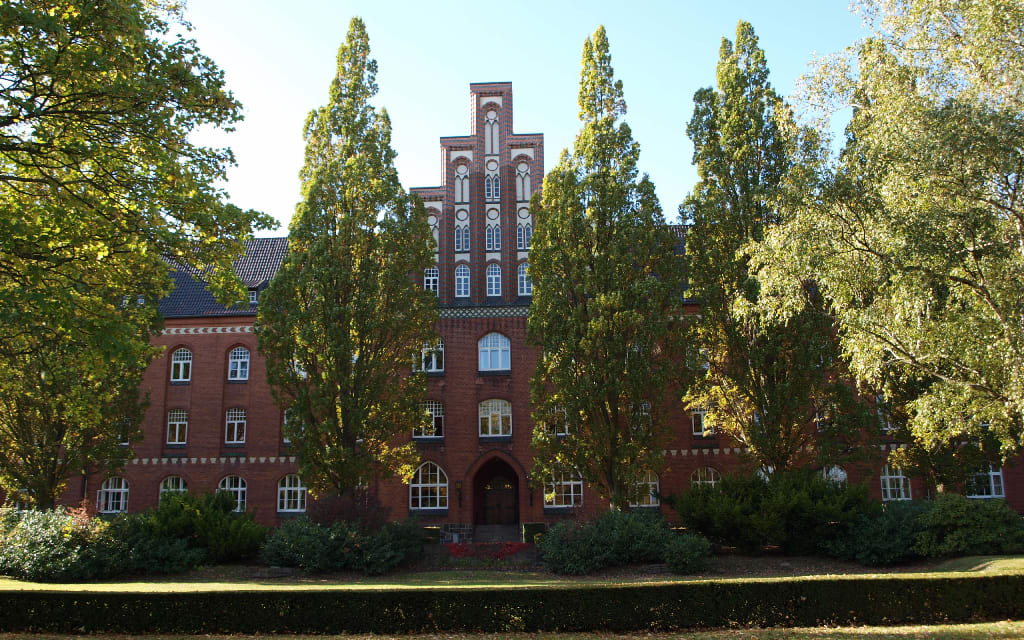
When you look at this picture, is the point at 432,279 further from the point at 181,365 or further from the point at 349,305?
the point at 181,365

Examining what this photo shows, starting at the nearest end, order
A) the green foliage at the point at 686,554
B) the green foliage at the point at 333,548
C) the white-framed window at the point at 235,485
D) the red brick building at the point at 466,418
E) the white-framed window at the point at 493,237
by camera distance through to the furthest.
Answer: the green foliage at the point at 686,554
the green foliage at the point at 333,548
the red brick building at the point at 466,418
the white-framed window at the point at 493,237
the white-framed window at the point at 235,485

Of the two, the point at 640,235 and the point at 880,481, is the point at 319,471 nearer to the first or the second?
the point at 640,235

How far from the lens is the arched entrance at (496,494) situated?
3022 cm

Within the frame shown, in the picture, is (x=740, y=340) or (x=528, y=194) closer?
(x=740, y=340)

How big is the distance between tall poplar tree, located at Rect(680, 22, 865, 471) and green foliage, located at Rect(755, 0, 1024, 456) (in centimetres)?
547

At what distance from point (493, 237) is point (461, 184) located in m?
2.53

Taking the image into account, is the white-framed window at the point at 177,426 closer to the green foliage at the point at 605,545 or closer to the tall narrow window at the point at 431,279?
the tall narrow window at the point at 431,279

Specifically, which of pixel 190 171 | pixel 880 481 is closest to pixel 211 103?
pixel 190 171

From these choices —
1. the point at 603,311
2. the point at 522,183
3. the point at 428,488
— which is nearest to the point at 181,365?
the point at 428,488

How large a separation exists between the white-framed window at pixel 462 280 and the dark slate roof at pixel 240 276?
26.6ft

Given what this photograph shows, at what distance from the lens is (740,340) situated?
73.8ft

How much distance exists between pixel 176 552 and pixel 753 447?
1641 centimetres

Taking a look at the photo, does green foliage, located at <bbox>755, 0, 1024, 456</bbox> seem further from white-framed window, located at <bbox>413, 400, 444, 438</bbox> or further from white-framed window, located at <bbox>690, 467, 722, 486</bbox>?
white-framed window, located at <bbox>413, 400, 444, 438</bbox>

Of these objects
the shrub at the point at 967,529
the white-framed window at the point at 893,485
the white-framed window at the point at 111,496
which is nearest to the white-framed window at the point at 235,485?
the white-framed window at the point at 111,496
